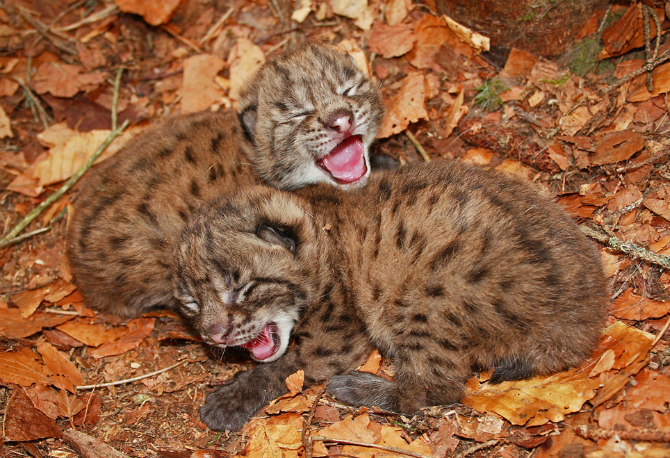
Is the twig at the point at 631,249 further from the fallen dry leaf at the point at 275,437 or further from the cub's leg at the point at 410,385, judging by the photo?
the fallen dry leaf at the point at 275,437

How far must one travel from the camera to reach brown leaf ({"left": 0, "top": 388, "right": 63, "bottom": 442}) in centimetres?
378

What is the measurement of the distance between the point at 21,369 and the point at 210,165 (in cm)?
209

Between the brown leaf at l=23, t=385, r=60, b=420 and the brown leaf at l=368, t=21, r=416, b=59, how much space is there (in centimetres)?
424

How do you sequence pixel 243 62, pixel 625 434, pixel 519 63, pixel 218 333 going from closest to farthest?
pixel 625 434 → pixel 218 333 → pixel 519 63 → pixel 243 62

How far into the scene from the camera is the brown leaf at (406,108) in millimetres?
5227

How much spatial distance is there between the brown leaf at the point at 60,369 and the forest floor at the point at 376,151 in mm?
16

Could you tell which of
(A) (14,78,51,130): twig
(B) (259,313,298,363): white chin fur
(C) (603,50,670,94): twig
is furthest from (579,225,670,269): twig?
(A) (14,78,51,130): twig

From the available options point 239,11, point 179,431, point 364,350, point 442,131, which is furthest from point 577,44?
point 179,431

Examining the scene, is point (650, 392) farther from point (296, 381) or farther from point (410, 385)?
point (296, 381)

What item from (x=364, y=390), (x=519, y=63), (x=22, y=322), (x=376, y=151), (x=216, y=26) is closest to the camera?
(x=364, y=390)

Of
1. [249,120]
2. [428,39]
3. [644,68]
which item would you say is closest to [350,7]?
[428,39]

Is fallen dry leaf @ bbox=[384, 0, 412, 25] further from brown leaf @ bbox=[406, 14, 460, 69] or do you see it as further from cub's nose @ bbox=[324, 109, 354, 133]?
cub's nose @ bbox=[324, 109, 354, 133]

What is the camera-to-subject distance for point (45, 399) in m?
4.07

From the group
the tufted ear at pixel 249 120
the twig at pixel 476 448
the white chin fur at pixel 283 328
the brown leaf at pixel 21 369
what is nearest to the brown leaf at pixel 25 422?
the brown leaf at pixel 21 369
